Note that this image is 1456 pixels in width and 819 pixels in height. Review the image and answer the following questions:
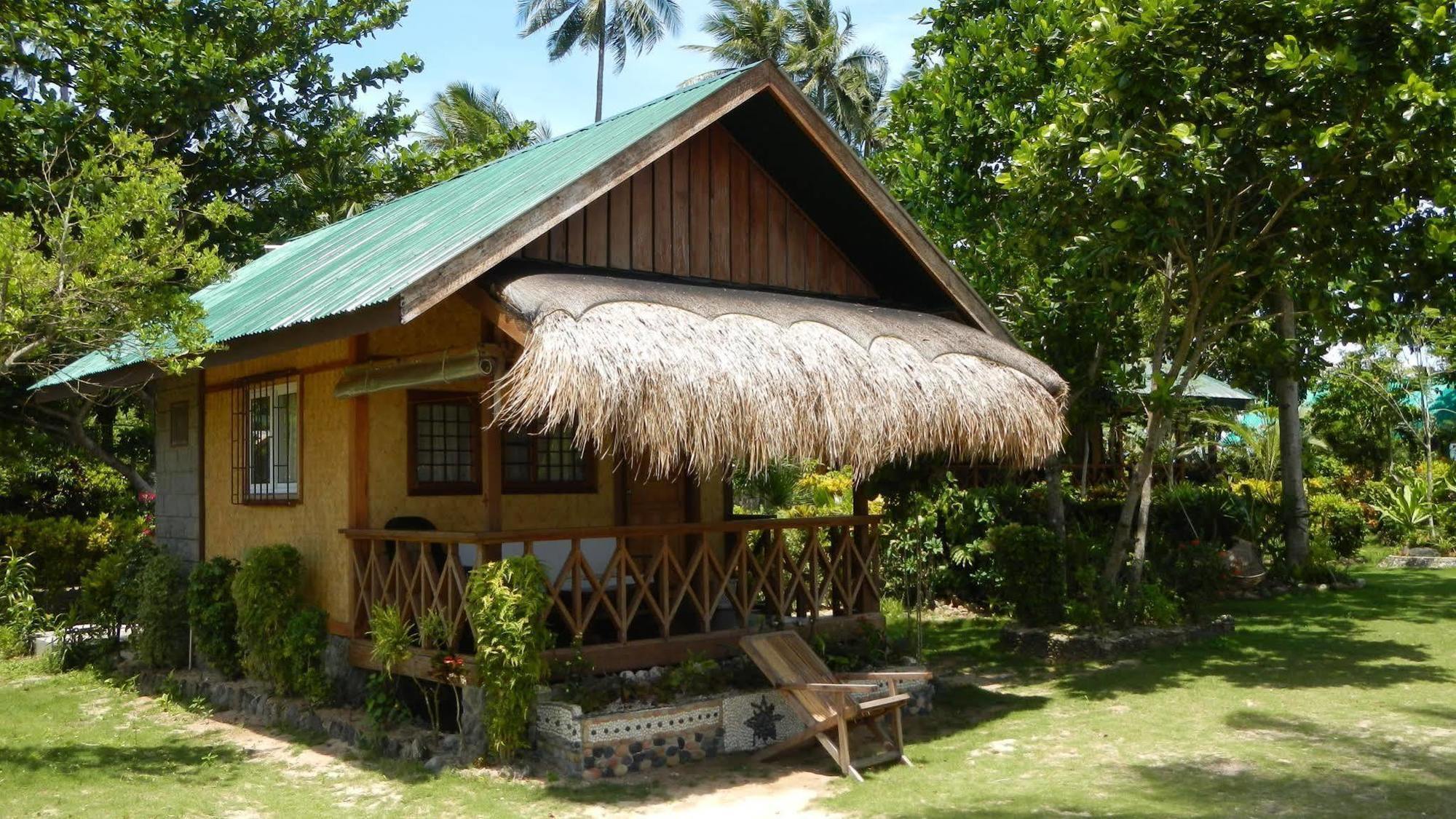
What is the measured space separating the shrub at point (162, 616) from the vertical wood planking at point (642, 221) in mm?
5534

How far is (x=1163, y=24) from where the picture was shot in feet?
32.5

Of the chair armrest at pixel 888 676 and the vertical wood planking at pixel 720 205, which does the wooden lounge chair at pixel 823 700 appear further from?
the vertical wood planking at pixel 720 205

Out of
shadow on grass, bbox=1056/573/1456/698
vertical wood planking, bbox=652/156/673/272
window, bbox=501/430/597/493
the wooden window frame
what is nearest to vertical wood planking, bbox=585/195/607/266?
vertical wood planking, bbox=652/156/673/272

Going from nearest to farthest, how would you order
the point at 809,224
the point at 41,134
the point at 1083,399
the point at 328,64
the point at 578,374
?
the point at 578,374 → the point at 809,224 → the point at 1083,399 → the point at 41,134 → the point at 328,64

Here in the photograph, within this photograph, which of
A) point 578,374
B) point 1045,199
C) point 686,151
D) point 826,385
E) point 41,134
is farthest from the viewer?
point 41,134

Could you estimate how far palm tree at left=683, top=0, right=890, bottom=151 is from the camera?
38.4 m

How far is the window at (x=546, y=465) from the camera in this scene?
33.6 feet

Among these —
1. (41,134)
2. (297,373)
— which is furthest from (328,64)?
(297,373)

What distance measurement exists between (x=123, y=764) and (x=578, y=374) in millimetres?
4298

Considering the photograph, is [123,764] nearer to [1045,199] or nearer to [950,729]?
[950,729]

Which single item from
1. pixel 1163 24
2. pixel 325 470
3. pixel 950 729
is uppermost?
pixel 1163 24

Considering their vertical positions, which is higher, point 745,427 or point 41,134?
point 41,134

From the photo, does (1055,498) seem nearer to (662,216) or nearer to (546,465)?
(546,465)

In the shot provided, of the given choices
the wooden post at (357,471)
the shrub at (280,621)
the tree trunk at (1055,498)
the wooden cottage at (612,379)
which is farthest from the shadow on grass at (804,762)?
the tree trunk at (1055,498)
